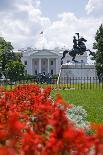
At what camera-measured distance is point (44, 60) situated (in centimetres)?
14200

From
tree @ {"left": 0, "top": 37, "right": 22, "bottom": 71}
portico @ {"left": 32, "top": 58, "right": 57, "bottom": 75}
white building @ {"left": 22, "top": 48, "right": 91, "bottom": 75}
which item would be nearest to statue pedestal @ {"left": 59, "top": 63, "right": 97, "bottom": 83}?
tree @ {"left": 0, "top": 37, "right": 22, "bottom": 71}

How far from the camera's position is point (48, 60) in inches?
5591

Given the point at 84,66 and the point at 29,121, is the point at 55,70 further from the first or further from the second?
the point at 29,121

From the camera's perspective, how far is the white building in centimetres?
14088

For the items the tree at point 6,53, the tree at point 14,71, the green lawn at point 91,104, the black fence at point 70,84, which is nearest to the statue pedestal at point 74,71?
the black fence at point 70,84

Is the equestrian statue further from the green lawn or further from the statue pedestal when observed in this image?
the green lawn

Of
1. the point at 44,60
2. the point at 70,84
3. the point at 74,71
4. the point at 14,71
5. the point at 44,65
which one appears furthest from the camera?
the point at 44,65

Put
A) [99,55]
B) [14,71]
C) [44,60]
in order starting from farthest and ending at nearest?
[44,60], [14,71], [99,55]

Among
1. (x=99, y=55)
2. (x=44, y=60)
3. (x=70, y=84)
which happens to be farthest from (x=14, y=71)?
(x=44, y=60)

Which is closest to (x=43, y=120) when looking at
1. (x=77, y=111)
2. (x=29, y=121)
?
(x=29, y=121)

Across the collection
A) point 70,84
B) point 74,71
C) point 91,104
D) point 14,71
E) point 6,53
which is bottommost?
point 70,84

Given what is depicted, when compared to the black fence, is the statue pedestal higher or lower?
higher

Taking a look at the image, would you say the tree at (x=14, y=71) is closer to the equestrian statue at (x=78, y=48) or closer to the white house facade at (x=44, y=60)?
the equestrian statue at (x=78, y=48)

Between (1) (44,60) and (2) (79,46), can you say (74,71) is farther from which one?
(1) (44,60)
